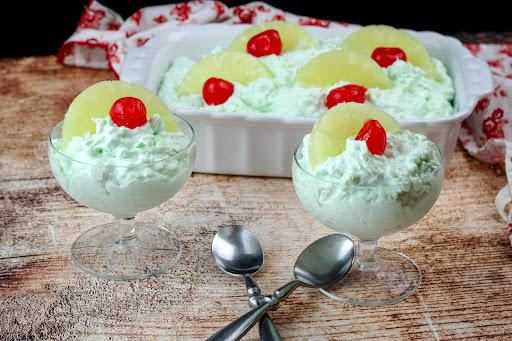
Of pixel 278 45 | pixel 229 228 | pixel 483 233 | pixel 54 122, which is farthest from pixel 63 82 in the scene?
pixel 483 233

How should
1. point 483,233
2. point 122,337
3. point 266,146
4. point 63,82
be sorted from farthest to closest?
point 63,82, point 266,146, point 483,233, point 122,337

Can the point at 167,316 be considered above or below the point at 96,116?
below

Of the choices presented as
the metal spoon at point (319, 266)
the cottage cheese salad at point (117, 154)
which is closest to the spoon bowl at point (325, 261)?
the metal spoon at point (319, 266)

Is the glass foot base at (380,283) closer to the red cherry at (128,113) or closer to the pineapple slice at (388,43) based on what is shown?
the red cherry at (128,113)

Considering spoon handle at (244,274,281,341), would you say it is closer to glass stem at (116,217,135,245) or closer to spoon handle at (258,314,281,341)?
spoon handle at (258,314,281,341)

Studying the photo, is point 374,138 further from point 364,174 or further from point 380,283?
point 380,283

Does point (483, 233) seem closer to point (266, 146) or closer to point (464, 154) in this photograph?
point (464, 154)
